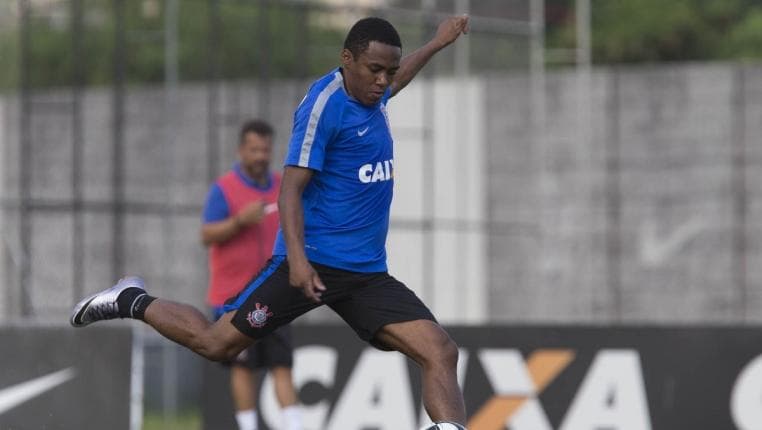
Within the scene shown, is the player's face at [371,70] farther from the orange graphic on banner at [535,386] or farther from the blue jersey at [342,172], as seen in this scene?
the orange graphic on banner at [535,386]

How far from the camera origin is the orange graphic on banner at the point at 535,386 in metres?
12.4

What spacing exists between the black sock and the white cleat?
28 mm

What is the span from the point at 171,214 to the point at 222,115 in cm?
123

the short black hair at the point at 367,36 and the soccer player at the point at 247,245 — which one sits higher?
the short black hair at the point at 367,36

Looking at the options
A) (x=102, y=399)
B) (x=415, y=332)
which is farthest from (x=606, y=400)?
(x=415, y=332)

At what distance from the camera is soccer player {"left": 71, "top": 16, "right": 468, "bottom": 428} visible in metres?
8.02

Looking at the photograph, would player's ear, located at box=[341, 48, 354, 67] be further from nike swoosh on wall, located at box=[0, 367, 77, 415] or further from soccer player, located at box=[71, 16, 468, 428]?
nike swoosh on wall, located at box=[0, 367, 77, 415]

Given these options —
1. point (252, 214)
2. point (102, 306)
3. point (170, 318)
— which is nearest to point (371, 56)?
point (170, 318)

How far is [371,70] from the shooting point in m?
8.01

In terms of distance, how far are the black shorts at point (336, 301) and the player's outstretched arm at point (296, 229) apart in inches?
8.5

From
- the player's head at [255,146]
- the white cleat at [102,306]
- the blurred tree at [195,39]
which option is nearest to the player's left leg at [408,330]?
the white cleat at [102,306]

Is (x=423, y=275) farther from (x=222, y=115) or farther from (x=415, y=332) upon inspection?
(x=415, y=332)

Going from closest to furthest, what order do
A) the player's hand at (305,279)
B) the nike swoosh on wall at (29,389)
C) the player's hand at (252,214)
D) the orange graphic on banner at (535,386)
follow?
1. the player's hand at (305,279)
2. the nike swoosh on wall at (29,389)
3. the player's hand at (252,214)
4. the orange graphic on banner at (535,386)

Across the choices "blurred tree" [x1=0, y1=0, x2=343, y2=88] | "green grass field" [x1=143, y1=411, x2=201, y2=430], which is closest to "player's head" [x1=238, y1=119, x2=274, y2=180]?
"green grass field" [x1=143, y1=411, x2=201, y2=430]
